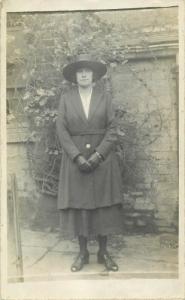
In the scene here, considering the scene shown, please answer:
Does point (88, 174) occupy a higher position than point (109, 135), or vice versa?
point (109, 135)

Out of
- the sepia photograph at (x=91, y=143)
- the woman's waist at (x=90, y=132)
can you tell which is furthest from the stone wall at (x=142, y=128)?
the woman's waist at (x=90, y=132)

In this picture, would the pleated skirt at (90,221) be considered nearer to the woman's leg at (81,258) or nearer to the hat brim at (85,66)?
the woman's leg at (81,258)

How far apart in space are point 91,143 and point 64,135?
119mm

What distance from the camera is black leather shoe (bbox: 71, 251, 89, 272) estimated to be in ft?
9.14

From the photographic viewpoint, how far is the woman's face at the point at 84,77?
9.19 ft

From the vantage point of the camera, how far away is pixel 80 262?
2.79 m

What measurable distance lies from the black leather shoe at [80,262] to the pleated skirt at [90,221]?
8cm

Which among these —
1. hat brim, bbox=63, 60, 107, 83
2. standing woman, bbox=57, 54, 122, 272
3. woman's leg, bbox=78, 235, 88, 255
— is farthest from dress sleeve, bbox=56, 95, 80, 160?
woman's leg, bbox=78, 235, 88, 255

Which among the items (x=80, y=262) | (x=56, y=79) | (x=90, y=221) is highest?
(x=56, y=79)

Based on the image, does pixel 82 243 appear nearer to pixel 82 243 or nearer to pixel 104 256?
pixel 82 243

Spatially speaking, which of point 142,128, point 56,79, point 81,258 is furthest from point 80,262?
point 56,79

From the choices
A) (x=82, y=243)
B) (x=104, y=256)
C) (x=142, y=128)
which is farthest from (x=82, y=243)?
(x=142, y=128)

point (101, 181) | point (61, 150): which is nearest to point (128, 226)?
point (101, 181)

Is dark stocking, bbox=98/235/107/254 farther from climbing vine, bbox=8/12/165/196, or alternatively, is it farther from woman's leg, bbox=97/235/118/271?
climbing vine, bbox=8/12/165/196
